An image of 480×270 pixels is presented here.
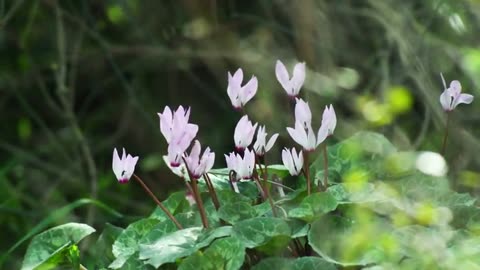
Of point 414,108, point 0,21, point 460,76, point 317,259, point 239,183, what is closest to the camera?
point 317,259

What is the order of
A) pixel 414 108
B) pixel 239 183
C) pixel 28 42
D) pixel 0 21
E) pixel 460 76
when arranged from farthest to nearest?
1. pixel 28 42
2. pixel 414 108
3. pixel 460 76
4. pixel 0 21
5. pixel 239 183

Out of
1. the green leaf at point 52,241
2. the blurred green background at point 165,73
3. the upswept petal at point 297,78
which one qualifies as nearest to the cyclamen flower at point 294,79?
the upswept petal at point 297,78

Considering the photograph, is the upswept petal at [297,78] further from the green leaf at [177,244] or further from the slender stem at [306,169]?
the green leaf at [177,244]

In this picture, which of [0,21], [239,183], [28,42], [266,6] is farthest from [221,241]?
[28,42]

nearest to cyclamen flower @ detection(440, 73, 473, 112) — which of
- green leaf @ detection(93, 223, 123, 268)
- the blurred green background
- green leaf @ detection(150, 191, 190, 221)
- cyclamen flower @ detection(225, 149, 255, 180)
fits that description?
cyclamen flower @ detection(225, 149, 255, 180)

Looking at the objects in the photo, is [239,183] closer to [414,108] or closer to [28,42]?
[414,108]

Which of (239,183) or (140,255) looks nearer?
(140,255)
